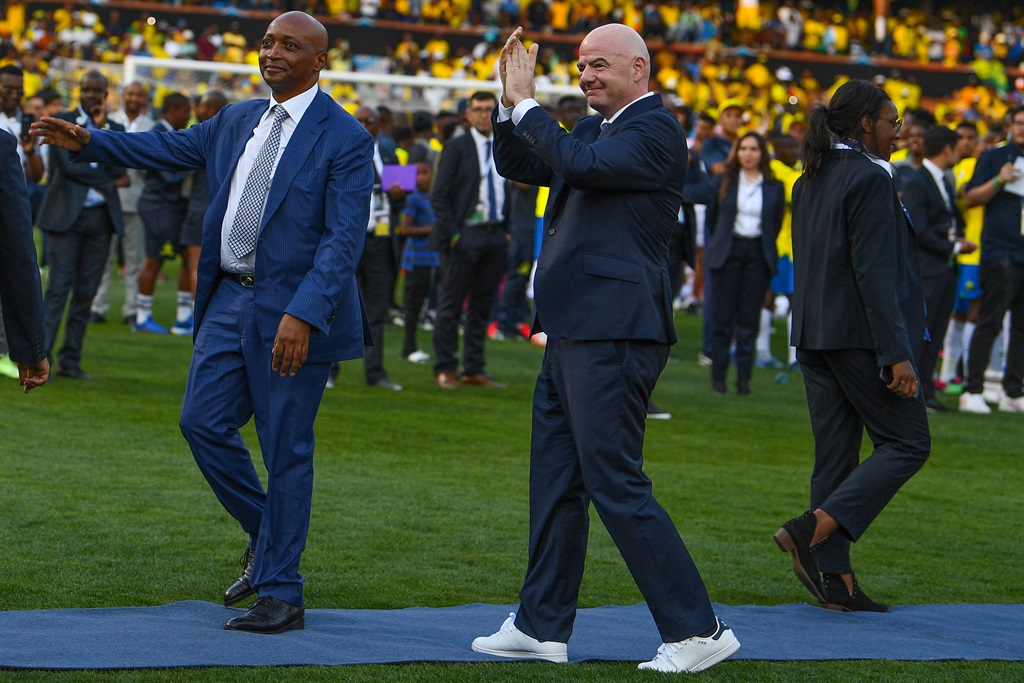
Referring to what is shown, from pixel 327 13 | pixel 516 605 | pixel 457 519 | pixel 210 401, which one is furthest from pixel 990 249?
pixel 327 13

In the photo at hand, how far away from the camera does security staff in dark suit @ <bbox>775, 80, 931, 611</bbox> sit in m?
5.46

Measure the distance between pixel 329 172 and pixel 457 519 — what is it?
248 centimetres

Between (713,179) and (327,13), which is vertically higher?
(327,13)

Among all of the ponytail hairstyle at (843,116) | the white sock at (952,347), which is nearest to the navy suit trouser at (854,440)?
the ponytail hairstyle at (843,116)

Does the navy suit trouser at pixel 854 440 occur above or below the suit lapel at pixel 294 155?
below

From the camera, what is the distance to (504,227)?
37.6 feet

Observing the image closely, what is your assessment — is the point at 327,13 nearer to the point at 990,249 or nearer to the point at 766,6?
the point at 766,6

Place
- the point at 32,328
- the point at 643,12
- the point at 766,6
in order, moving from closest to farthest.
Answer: the point at 32,328 < the point at 643,12 < the point at 766,6

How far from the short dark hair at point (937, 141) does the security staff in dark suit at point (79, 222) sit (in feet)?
19.0

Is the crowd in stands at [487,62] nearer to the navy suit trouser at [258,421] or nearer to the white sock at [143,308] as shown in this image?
the white sock at [143,308]

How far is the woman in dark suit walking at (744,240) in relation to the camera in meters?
11.7

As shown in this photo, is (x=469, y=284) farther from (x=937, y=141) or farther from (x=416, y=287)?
(x=937, y=141)

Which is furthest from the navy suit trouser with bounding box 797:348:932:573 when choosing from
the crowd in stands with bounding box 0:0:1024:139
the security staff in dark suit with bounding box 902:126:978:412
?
the crowd in stands with bounding box 0:0:1024:139

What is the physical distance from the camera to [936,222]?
10.5 m
